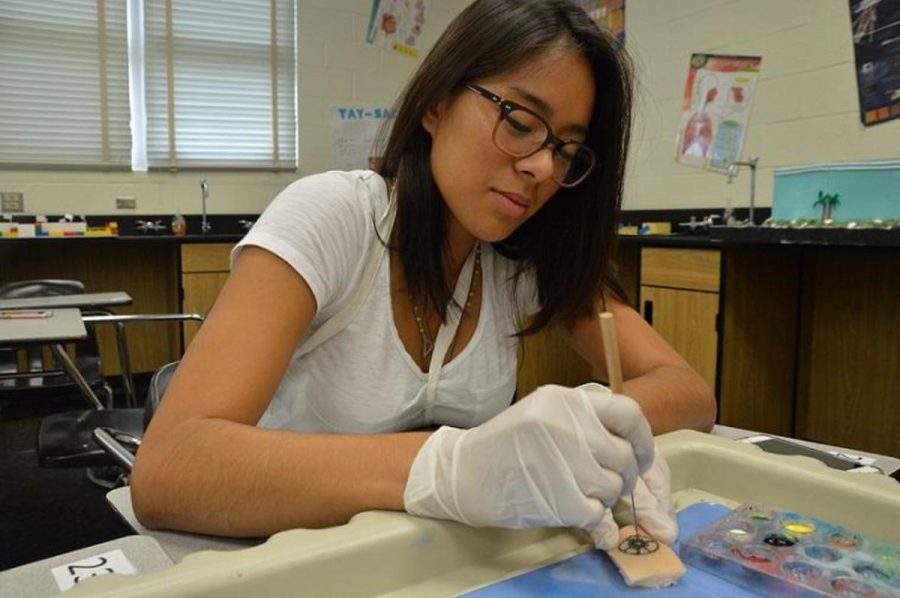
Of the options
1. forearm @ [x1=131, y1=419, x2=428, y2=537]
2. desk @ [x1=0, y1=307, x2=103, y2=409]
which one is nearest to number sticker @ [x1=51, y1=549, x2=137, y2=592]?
forearm @ [x1=131, y1=419, x2=428, y2=537]

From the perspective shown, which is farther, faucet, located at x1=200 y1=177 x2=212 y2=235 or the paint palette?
faucet, located at x1=200 y1=177 x2=212 y2=235

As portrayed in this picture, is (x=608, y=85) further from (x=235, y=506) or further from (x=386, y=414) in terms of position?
(x=235, y=506)

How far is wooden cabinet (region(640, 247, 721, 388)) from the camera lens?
9.18ft

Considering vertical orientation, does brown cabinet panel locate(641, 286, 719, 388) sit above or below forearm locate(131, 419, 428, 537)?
below

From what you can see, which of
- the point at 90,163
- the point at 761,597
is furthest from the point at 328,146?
the point at 761,597

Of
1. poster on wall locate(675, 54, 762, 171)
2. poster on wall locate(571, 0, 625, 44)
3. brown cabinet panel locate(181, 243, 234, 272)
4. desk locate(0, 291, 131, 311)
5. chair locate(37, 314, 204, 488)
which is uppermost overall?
poster on wall locate(571, 0, 625, 44)

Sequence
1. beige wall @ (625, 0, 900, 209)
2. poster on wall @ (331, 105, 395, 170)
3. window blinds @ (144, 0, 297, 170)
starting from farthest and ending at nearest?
poster on wall @ (331, 105, 395, 170)
window blinds @ (144, 0, 297, 170)
beige wall @ (625, 0, 900, 209)

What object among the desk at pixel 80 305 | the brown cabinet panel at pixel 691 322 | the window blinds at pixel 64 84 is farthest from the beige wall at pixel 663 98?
the desk at pixel 80 305

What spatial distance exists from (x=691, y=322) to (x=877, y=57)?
47.9 inches

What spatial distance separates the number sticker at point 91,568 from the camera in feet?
1.86

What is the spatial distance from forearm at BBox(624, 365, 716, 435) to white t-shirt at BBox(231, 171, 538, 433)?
220 millimetres

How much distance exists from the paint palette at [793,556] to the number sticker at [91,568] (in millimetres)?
457

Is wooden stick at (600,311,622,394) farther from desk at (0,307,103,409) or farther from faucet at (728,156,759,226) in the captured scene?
faucet at (728,156,759,226)

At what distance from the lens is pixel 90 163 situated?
396 cm
